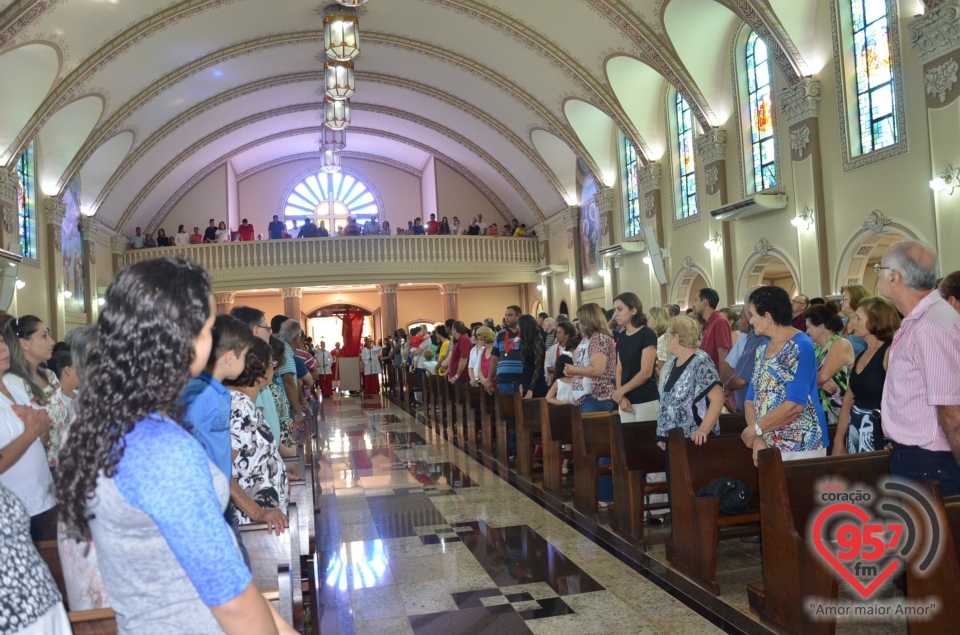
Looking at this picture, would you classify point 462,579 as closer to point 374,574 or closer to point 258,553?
point 374,574

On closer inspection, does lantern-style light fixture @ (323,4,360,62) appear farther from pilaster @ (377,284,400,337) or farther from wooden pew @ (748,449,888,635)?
wooden pew @ (748,449,888,635)

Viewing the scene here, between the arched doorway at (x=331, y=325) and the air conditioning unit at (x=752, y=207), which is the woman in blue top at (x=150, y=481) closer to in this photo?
the air conditioning unit at (x=752, y=207)

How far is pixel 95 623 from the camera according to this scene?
74.9 inches

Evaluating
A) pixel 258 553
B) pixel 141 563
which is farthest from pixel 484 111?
pixel 141 563

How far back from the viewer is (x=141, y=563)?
1487 millimetres

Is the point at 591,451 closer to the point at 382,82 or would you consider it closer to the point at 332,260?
the point at 382,82

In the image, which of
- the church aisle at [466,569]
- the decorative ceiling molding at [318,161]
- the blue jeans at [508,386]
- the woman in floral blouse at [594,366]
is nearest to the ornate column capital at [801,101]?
the blue jeans at [508,386]

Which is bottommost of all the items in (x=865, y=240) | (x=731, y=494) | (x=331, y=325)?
(x=731, y=494)

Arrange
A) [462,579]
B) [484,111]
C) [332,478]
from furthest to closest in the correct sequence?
[484,111]
[332,478]
[462,579]

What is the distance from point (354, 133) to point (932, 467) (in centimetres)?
2379

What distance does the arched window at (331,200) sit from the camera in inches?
1080

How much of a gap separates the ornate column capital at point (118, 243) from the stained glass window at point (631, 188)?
545 inches

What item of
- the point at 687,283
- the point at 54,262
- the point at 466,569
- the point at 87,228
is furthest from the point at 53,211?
the point at 466,569

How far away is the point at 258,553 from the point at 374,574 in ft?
7.00
